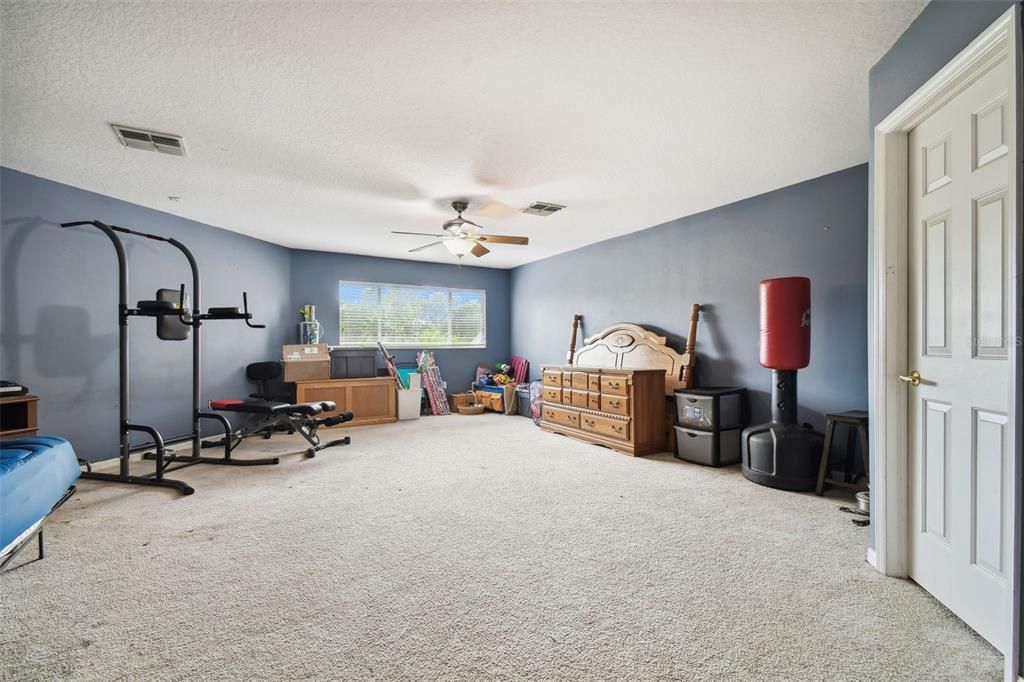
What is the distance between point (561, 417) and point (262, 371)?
3.87 m

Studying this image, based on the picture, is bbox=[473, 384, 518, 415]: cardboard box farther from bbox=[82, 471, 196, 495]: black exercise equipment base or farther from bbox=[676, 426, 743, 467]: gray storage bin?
bbox=[82, 471, 196, 495]: black exercise equipment base

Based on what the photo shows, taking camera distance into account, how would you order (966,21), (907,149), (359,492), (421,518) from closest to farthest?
(966,21) → (907,149) → (421,518) → (359,492)

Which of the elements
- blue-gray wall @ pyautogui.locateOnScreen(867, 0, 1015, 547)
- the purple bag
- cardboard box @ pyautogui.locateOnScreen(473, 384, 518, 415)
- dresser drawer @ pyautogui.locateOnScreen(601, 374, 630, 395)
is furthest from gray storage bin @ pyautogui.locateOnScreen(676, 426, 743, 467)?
cardboard box @ pyautogui.locateOnScreen(473, 384, 518, 415)

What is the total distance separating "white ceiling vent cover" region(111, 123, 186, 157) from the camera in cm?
288

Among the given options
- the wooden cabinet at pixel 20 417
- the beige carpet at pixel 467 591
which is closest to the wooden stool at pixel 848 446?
the beige carpet at pixel 467 591

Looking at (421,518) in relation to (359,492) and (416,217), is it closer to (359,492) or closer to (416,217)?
(359,492)

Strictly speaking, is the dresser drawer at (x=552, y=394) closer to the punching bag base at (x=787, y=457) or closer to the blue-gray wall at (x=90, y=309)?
the punching bag base at (x=787, y=457)

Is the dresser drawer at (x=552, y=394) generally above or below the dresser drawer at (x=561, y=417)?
above

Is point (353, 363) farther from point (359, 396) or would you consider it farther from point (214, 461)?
point (214, 461)

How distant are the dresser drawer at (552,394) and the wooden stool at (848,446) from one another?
278 cm

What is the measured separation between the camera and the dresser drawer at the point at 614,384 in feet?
15.1

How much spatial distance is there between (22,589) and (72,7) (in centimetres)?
253

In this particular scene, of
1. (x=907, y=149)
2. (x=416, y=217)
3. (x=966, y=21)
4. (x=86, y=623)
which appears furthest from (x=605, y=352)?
(x=86, y=623)

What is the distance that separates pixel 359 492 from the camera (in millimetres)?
3400
